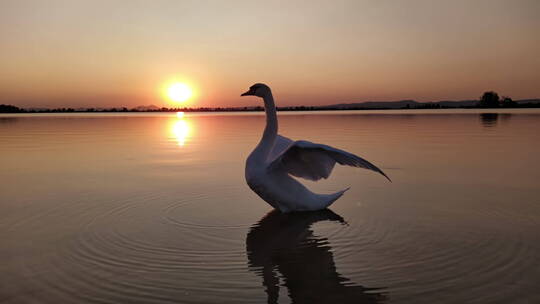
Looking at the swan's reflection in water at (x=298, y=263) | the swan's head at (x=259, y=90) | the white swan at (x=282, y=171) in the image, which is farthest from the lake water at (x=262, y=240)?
the swan's head at (x=259, y=90)

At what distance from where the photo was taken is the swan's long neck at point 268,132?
7.76 metres

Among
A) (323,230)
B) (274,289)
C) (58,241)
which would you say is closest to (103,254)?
(58,241)

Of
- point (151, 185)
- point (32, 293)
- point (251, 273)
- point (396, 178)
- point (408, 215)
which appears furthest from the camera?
point (396, 178)

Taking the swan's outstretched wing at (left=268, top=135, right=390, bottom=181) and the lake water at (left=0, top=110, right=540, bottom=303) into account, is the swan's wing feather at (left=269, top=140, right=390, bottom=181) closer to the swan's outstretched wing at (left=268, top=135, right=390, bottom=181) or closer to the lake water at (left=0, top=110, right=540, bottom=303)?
the swan's outstretched wing at (left=268, top=135, right=390, bottom=181)

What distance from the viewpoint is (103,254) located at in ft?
18.3

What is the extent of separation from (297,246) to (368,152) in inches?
428

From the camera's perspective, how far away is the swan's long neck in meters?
7.76

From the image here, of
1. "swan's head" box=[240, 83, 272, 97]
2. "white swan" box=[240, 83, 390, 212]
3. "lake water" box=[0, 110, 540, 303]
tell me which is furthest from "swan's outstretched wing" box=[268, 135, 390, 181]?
"swan's head" box=[240, 83, 272, 97]

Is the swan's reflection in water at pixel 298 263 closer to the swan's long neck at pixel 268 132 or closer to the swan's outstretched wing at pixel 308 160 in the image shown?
the swan's outstretched wing at pixel 308 160

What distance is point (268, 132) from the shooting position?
7.96m

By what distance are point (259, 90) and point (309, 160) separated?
5.94 feet

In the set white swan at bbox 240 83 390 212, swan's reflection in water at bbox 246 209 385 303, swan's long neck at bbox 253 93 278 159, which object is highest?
swan's long neck at bbox 253 93 278 159

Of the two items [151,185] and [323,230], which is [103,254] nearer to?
[323,230]

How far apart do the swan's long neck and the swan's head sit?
2.7 inches
